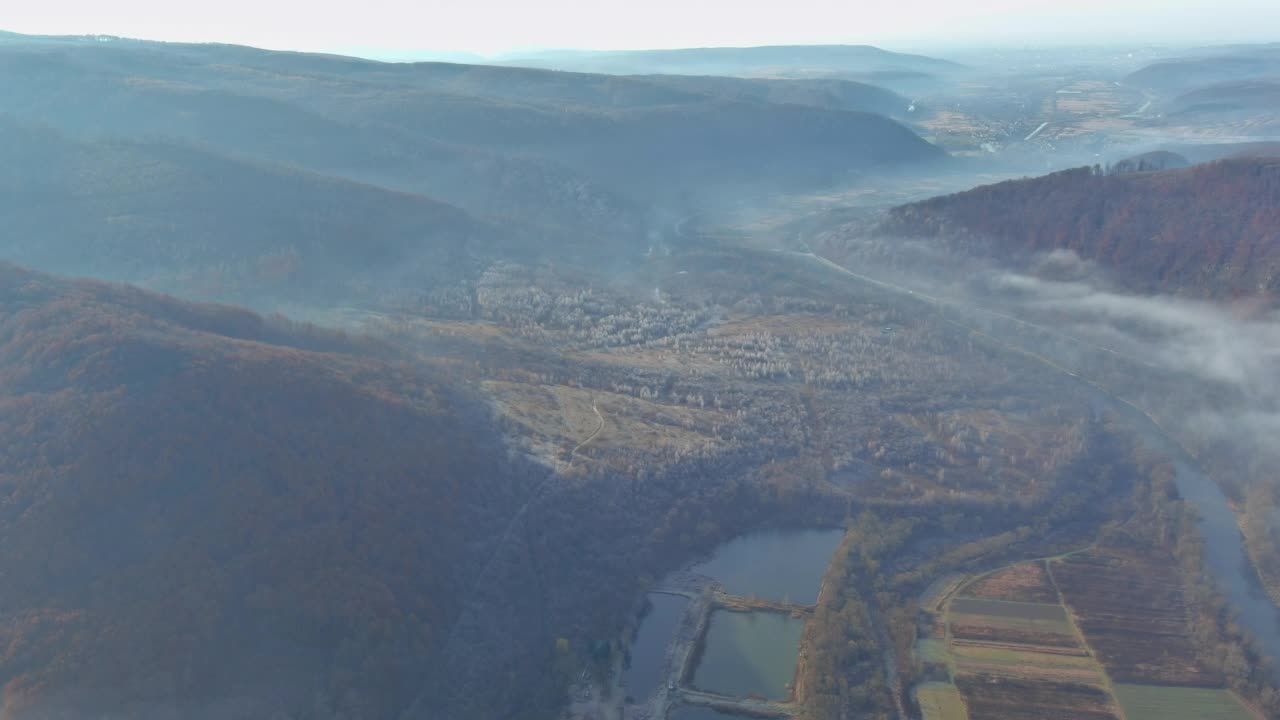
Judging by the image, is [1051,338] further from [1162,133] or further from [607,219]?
[1162,133]

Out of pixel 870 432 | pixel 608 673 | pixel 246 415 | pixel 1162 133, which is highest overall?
pixel 1162 133

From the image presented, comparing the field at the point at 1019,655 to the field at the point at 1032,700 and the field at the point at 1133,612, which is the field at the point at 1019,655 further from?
the field at the point at 1133,612

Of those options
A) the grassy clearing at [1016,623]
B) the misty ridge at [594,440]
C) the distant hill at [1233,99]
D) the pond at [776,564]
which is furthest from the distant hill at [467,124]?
the grassy clearing at [1016,623]

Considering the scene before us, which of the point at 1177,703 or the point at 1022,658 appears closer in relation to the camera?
Result: the point at 1177,703

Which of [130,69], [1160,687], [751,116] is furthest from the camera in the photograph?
[751,116]

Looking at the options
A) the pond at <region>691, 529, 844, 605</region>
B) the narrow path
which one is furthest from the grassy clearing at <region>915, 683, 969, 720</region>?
the narrow path

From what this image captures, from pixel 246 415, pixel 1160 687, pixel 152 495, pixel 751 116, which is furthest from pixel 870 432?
pixel 751 116

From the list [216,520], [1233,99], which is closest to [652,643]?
[216,520]

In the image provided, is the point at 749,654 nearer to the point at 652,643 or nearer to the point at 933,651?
the point at 652,643
